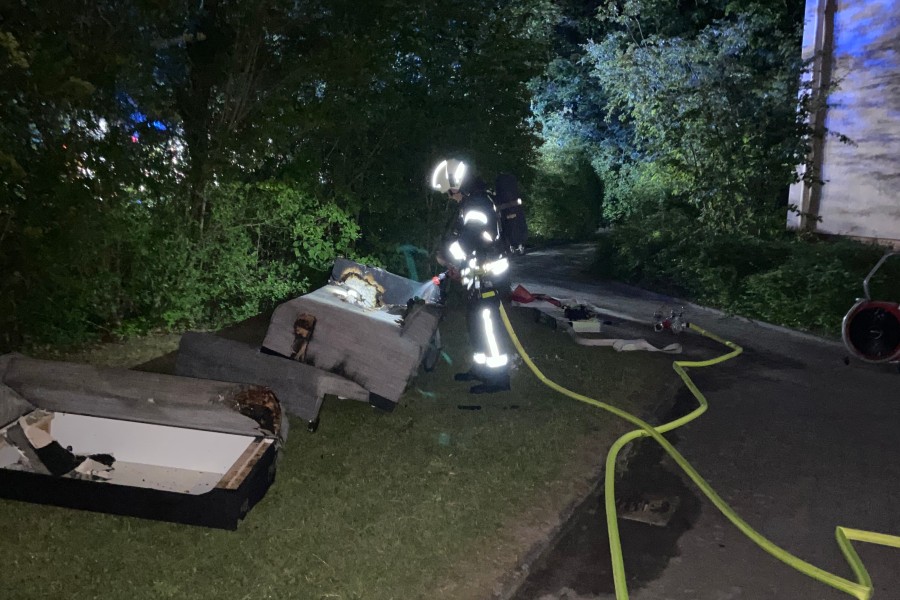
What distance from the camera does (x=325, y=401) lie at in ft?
18.8

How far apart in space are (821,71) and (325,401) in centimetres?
1201

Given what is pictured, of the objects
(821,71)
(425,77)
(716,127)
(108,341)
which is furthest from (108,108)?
(821,71)

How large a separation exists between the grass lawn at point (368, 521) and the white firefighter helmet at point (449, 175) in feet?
6.12

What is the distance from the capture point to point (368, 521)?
384 cm

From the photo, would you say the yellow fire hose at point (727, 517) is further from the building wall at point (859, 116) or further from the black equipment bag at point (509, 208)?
the building wall at point (859, 116)

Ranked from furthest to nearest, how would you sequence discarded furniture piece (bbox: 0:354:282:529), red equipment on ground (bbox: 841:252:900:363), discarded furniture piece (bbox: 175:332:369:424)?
1. red equipment on ground (bbox: 841:252:900:363)
2. discarded furniture piece (bbox: 175:332:369:424)
3. discarded furniture piece (bbox: 0:354:282:529)

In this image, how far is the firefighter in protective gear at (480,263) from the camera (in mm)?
6074

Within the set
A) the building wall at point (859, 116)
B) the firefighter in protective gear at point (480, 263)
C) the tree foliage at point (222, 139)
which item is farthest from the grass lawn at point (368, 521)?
the building wall at point (859, 116)

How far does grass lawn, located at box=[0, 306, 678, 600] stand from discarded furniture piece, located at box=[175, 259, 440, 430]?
0.28 m

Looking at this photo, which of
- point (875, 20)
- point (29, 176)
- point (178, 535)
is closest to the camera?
point (178, 535)

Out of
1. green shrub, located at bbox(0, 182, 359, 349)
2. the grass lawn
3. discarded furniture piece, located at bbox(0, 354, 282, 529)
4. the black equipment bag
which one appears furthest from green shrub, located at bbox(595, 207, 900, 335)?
discarded furniture piece, located at bbox(0, 354, 282, 529)

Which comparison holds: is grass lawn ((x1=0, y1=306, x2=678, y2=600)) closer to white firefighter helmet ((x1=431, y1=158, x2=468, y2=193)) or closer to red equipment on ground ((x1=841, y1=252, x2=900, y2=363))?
white firefighter helmet ((x1=431, y1=158, x2=468, y2=193))

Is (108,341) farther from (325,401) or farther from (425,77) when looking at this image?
(425,77)

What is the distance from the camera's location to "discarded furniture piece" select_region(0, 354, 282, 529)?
13.7 ft
